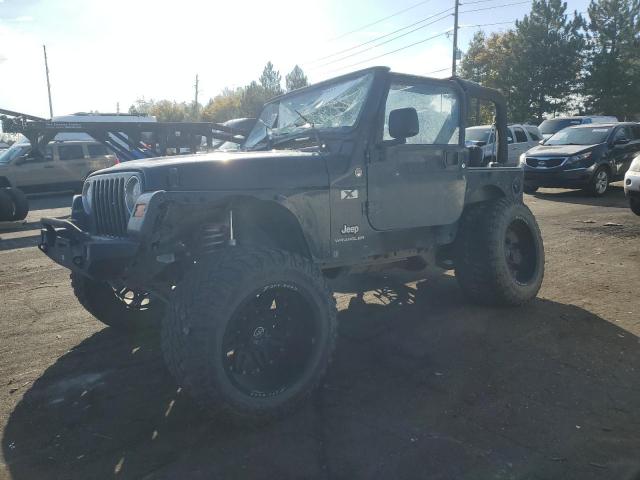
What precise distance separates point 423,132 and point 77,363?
3.13 meters

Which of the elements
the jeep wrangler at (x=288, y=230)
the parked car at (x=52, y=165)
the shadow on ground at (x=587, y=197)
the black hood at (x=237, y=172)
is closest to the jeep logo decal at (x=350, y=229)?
the jeep wrangler at (x=288, y=230)

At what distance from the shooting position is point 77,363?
11.7 ft

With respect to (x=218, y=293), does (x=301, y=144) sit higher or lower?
higher

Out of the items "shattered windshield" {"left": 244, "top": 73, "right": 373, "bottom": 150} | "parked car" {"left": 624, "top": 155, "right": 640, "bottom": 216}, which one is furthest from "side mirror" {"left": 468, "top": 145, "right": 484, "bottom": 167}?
"parked car" {"left": 624, "top": 155, "right": 640, "bottom": 216}

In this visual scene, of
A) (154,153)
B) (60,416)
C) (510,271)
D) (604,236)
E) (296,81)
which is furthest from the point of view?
(296,81)

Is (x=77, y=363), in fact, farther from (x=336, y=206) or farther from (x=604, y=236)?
(x=604, y=236)

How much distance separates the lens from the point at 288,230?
3361 millimetres

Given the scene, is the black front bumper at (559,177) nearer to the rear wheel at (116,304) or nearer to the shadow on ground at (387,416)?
the shadow on ground at (387,416)

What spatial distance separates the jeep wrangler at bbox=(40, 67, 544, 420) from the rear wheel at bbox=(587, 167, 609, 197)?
852cm

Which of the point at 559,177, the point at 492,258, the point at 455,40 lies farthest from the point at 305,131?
the point at 455,40

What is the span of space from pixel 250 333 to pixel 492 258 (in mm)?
2406

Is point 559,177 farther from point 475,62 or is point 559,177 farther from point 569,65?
point 475,62

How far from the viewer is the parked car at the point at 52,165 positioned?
14719 millimetres

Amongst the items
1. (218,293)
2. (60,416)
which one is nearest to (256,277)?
(218,293)
